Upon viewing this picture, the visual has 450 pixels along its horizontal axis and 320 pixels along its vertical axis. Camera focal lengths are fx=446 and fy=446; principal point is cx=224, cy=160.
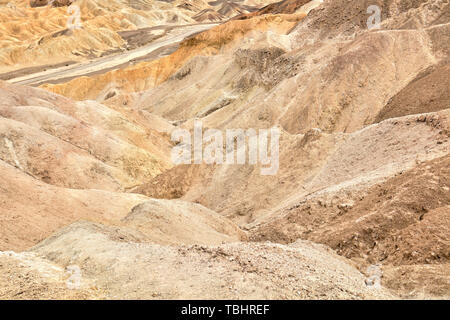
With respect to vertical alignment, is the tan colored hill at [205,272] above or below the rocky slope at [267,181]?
below

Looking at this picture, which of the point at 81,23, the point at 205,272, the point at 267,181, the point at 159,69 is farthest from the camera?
the point at 81,23

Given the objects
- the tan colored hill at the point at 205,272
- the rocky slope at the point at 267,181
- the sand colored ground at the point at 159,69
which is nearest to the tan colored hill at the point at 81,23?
the sand colored ground at the point at 159,69

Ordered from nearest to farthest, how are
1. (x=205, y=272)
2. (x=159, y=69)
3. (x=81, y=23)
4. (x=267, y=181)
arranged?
(x=205, y=272)
(x=267, y=181)
(x=159, y=69)
(x=81, y=23)

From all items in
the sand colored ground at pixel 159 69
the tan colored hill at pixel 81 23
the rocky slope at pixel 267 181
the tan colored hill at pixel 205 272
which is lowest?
the tan colored hill at pixel 205 272

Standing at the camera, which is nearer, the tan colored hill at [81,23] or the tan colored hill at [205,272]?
the tan colored hill at [205,272]

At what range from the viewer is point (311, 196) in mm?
17031

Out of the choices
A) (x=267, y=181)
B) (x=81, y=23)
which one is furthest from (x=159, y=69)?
(x=81, y=23)

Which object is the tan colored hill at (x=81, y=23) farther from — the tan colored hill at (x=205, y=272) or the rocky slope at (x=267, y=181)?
the tan colored hill at (x=205, y=272)

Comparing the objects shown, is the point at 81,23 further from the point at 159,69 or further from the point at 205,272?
the point at 205,272

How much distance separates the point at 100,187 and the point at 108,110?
37.7 feet

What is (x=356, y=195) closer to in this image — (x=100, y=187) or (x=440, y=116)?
(x=440, y=116)

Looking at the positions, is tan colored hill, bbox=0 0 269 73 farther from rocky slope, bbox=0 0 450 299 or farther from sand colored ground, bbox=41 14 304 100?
rocky slope, bbox=0 0 450 299

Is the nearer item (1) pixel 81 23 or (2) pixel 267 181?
(2) pixel 267 181

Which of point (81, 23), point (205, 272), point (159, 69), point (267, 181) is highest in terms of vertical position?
point (81, 23)
